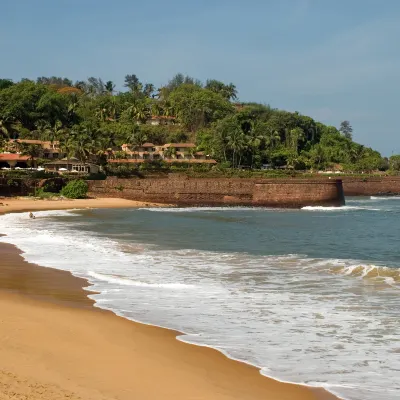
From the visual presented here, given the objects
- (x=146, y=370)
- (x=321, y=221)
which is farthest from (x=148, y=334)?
(x=321, y=221)

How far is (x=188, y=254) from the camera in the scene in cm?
2258

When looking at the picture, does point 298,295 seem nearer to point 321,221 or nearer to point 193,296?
point 193,296

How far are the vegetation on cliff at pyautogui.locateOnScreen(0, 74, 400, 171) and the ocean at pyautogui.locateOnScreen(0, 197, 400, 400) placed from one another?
49322 millimetres

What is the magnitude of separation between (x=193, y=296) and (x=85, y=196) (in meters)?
49.9

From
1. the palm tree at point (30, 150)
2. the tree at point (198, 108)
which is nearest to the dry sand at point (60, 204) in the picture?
the palm tree at point (30, 150)

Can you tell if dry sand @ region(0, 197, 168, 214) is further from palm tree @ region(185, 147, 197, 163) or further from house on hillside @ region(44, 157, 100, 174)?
palm tree @ region(185, 147, 197, 163)

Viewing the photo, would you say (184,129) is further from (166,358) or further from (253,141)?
(166,358)

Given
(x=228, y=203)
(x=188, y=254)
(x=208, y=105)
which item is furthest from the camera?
(x=208, y=105)

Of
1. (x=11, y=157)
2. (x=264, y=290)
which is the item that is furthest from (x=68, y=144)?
(x=264, y=290)

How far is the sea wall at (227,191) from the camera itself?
59.6 metres

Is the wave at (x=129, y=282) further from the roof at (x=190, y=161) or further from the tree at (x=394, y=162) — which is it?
the tree at (x=394, y=162)

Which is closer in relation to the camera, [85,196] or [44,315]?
[44,315]

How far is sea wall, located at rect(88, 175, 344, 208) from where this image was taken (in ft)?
195

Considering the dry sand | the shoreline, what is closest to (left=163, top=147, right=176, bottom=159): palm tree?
the dry sand
